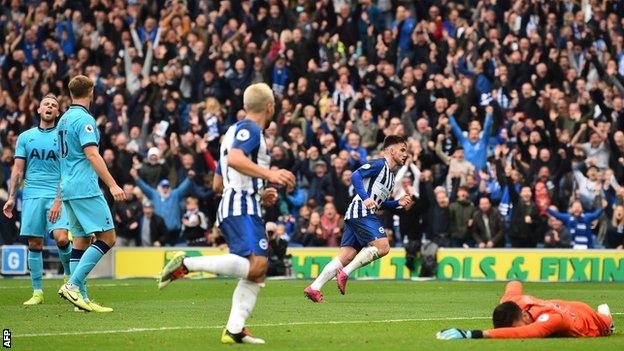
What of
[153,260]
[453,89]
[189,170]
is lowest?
[153,260]

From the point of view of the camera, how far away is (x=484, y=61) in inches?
1086

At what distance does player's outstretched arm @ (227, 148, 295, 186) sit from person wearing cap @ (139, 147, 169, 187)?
17426mm

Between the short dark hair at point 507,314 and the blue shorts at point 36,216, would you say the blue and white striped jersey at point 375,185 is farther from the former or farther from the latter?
the short dark hair at point 507,314

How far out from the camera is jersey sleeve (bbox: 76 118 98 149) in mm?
15109

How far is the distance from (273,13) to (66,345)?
2031 cm

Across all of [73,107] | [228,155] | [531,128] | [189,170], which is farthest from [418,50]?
[228,155]

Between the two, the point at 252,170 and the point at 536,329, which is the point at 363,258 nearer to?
the point at 536,329

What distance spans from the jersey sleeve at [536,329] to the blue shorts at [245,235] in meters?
2.22

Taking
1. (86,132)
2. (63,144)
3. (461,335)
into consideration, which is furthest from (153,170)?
(461,335)

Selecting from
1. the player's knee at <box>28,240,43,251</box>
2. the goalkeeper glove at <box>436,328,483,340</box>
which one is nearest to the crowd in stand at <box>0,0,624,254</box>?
the player's knee at <box>28,240,43,251</box>

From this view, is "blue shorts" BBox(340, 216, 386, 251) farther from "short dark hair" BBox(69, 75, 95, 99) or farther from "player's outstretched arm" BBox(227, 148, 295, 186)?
"player's outstretched arm" BBox(227, 148, 295, 186)

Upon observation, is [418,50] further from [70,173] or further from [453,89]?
[70,173]

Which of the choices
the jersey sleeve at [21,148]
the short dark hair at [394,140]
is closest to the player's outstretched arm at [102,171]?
the jersey sleeve at [21,148]

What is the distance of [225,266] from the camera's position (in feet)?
37.5
